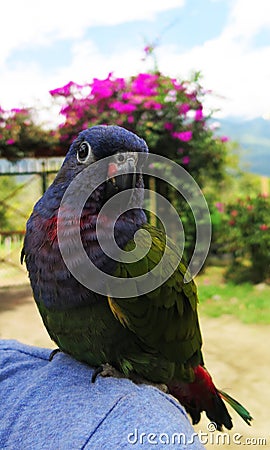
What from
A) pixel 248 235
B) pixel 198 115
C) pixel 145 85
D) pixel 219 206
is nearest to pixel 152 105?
pixel 145 85

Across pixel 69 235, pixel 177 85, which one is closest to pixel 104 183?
pixel 69 235

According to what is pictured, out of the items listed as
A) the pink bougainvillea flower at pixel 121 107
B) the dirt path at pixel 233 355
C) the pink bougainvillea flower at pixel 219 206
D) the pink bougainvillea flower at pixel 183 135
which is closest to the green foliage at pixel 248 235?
the pink bougainvillea flower at pixel 219 206

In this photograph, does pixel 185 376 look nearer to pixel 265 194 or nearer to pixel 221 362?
pixel 221 362

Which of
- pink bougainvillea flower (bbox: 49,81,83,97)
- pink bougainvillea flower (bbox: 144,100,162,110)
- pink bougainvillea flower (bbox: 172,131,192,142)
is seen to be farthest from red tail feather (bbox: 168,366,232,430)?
pink bougainvillea flower (bbox: 172,131,192,142)

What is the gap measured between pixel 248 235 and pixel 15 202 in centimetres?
189

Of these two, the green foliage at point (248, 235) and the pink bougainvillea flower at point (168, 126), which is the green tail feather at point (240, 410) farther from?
the green foliage at point (248, 235)

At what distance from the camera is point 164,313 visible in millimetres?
735

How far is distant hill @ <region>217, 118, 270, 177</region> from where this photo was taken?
154 inches

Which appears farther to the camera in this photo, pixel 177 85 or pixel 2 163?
pixel 2 163

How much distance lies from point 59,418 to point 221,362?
1.73 metres

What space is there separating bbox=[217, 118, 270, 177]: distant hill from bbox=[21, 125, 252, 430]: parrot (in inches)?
126

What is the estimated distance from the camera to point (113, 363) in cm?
71

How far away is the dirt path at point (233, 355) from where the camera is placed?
1696 mm

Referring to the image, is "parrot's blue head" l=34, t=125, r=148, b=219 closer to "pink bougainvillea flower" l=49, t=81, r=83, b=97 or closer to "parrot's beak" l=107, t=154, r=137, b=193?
"parrot's beak" l=107, t=154, r=137, b=193
